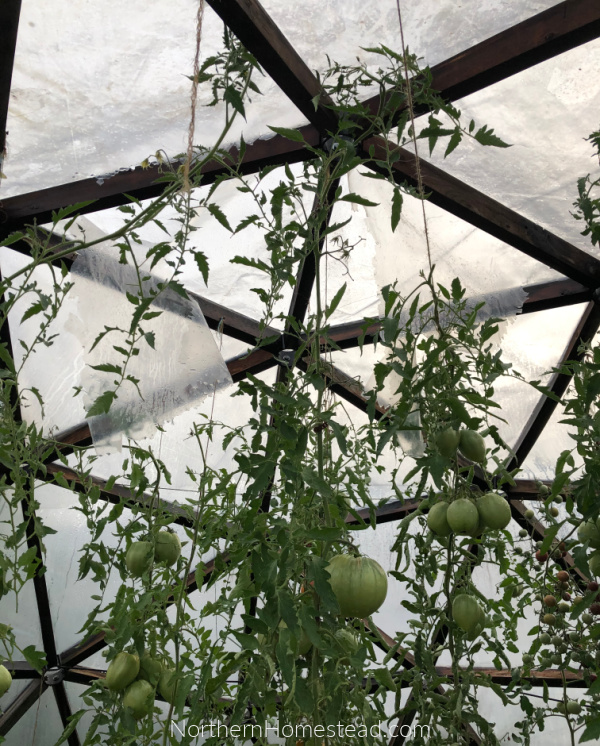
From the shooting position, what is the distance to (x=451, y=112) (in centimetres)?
143

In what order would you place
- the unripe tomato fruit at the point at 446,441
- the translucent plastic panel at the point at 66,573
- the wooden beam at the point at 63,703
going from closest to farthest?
the unripe tomato fruit at the point at 446,441, the translucent plastic panel at the point at 66,573, the wooden beam at the point at 63,703

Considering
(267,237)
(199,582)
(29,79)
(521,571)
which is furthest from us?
(29,79)

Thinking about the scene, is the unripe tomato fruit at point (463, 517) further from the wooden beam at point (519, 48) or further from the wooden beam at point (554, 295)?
the wooden beam at point (554, 295)

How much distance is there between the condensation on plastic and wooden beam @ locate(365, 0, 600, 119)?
1345 mm

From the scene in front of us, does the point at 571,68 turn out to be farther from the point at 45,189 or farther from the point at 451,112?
the point at 45,189

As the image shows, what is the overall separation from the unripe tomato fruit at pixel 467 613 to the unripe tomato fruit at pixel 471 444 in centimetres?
30

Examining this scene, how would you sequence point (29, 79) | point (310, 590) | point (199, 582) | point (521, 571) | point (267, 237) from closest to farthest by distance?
1. point (310, 590)
2. point (267, 237)
3. point (199, 582)
4. point (521, 571)
5. point (29, 79)

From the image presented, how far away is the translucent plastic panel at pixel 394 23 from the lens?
2479 mm

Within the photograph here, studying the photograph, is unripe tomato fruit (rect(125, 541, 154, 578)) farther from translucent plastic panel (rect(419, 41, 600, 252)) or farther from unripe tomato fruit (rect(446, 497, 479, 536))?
translucent plastic panel (rect(419, 41, 600, 252))

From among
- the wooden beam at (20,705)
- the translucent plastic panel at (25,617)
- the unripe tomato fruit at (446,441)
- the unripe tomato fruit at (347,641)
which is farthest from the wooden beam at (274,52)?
the wooden beam at (20,705)

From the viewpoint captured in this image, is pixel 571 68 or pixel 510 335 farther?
pixel 510 335

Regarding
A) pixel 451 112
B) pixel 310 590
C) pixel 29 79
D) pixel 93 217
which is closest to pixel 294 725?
pixel 310 590

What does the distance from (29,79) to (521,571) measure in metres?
2.44

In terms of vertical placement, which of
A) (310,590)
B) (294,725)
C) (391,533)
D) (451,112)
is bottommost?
(294,725)
